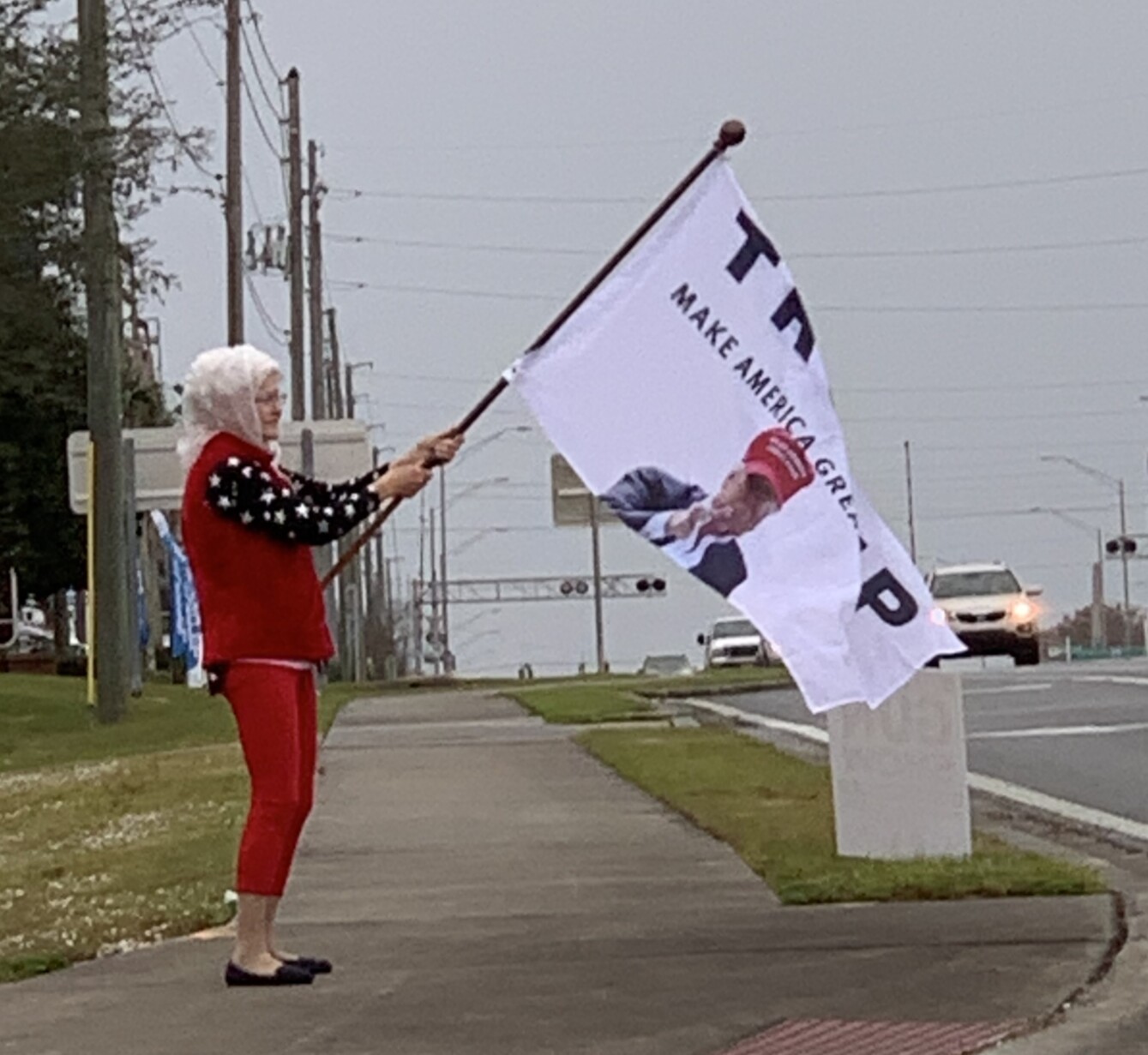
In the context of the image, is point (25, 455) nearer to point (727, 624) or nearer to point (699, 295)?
point (727, 624)

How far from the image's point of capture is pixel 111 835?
14.3 m

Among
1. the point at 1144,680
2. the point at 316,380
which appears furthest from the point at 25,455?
the point at 1144,680

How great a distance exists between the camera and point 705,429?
878 cm

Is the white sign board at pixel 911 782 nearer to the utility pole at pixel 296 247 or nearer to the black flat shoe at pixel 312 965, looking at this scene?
the black flat shoe at pixel 312 965

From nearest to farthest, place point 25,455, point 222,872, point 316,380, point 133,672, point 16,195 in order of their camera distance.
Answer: point 222,872, point 16,195, point 133,672, point 25,455, point 316,380

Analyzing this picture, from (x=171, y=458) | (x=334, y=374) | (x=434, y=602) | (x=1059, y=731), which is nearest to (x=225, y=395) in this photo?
(x=1059, y=731)

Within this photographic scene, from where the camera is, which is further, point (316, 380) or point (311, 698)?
point (316, 380)

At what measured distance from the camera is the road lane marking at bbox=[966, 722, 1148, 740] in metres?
20.1

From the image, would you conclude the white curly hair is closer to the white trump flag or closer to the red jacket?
the red jacket

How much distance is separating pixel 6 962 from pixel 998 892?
348 cm

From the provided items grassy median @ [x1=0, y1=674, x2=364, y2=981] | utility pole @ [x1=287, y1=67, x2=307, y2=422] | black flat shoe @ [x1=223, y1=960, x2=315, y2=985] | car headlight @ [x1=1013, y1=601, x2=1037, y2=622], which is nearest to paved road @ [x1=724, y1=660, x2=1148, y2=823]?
grassy median @ [x1=0, y1=674, x2=364, y2=981]

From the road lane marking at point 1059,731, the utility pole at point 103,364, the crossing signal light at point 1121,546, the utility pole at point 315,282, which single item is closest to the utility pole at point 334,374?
the utility pole at point 315,282

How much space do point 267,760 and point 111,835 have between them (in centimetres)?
649

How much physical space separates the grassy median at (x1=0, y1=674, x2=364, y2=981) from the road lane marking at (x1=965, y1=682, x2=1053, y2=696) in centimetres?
648
